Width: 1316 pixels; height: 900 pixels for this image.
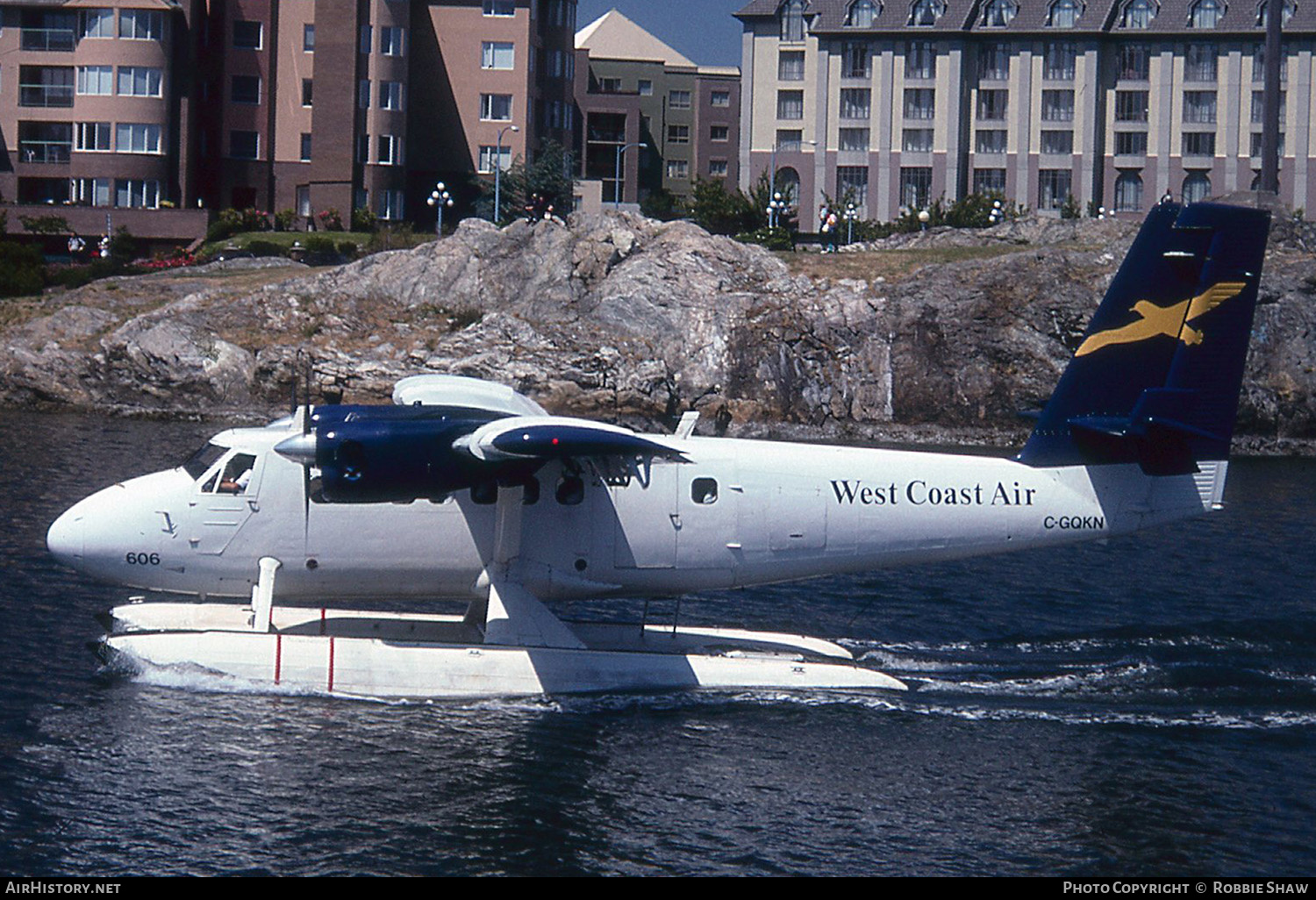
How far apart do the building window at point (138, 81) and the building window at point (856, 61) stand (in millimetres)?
46918

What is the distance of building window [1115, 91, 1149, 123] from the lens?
326 feet

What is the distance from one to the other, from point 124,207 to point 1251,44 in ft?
238

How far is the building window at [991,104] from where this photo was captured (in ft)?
328

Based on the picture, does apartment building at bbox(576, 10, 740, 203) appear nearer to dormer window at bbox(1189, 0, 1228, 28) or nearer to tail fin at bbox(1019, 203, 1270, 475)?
dormer window at bbox(1189, 0, 1228, 28)

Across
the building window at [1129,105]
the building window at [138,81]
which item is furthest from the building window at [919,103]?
the building window at [138,81]

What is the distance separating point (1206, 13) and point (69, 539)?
95.3 m

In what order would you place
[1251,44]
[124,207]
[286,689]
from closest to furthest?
[286,689]
[124,207]
[1251,44]

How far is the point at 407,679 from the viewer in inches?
808

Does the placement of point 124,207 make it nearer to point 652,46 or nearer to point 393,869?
point 652,46

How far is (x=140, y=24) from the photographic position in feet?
261

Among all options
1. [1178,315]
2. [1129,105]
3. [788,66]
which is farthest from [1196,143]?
[1178,315]

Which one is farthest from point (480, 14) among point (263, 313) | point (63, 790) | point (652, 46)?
point (63, 790)

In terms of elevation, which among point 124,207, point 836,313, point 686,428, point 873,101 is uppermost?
point 873,101

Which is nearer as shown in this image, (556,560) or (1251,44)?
(556,560)
